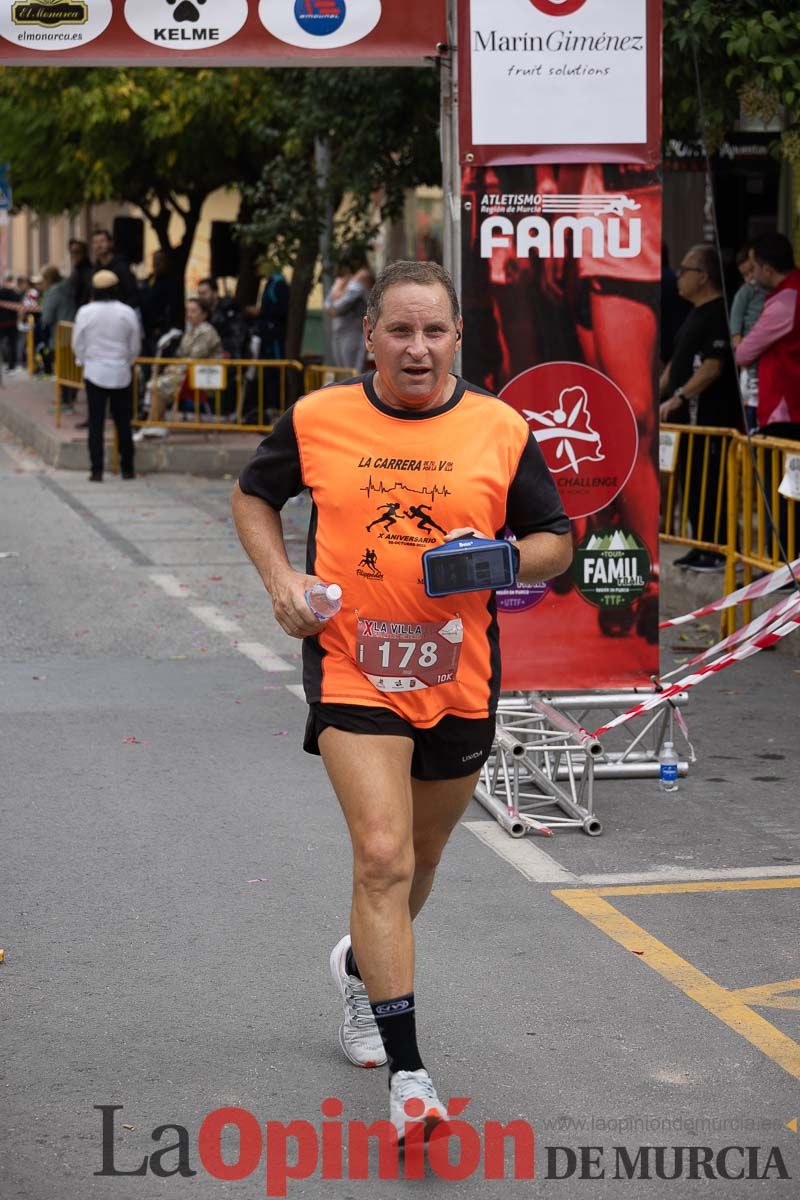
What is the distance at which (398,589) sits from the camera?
4469 millimetres

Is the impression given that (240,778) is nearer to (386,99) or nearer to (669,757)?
(669,757)

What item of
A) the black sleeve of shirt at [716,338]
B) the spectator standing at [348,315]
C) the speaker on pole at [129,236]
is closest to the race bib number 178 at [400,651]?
the black sleeve of shirt at [716,338]

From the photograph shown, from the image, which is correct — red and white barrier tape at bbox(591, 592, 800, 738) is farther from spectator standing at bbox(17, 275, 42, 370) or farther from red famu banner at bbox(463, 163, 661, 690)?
spectator standing at bbox(17, 275, 42, 370)

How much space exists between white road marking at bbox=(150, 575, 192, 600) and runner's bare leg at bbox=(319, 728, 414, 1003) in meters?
8.01

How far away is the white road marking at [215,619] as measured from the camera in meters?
11.3

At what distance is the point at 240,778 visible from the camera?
7.84 metres

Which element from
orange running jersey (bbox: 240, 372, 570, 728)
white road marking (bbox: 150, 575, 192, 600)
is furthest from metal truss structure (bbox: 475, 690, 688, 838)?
white road marking (bbox: 150, 575, 192, 600)

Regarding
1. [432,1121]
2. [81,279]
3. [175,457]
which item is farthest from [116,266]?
[432,1121]

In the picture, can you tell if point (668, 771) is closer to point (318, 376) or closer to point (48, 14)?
point (48, 14)

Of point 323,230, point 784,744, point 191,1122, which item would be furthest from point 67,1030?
point 323,230

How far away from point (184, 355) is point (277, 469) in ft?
56.7

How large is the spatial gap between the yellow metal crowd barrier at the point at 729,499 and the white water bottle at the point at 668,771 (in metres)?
2.32

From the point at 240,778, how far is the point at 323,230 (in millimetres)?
11677

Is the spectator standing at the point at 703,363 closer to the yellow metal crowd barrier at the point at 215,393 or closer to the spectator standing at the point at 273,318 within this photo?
the yellow metal crowd barrier at the point at 215,393
